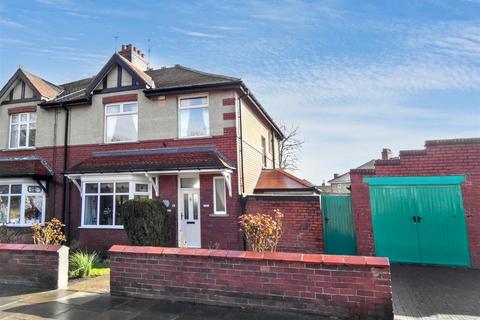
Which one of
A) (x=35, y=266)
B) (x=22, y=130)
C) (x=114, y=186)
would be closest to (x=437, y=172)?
(x=35, y=266)

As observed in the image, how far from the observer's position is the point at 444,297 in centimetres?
582

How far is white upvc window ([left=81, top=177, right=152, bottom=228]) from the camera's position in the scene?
11.6m

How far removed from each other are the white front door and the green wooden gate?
14.5 feet

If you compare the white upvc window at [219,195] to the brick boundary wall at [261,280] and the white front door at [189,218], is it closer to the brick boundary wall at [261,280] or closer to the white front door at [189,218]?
the white front door at [189,218]

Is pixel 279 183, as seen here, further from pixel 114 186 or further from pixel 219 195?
pixel 114 186

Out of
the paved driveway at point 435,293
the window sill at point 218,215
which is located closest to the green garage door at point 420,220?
the paved driveway at point 435,293

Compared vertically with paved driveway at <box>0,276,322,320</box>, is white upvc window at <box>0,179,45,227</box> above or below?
above

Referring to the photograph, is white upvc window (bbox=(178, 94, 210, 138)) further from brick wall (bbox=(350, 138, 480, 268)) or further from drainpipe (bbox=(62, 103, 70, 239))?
brick wall (bbox=(350, 138, 480, 268))

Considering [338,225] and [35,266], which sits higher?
[338,225]

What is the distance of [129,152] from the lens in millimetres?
12203

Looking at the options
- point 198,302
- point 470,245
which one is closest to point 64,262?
point 198,302

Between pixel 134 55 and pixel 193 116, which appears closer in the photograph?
pixel 193 116

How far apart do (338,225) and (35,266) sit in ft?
26.3

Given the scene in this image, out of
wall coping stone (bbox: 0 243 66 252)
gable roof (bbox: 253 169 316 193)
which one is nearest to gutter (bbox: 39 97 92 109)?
wall coping stone (bbox: 0 243 66 252)
